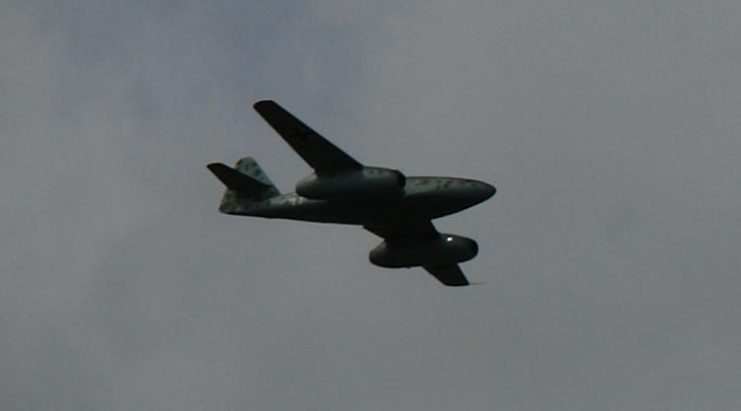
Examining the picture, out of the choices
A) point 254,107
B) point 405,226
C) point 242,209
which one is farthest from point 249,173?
point 254,107

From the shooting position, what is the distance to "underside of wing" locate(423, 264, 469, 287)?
62562mm

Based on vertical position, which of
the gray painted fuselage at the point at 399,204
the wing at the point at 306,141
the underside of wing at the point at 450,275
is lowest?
the underside of wing at the point at 450,275

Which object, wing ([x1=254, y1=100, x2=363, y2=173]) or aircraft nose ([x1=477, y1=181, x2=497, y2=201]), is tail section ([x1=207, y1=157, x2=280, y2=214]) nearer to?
wing ([x1=254, y1=100, x2=363, y2=173])

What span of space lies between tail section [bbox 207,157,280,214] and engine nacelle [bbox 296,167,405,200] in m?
5.65

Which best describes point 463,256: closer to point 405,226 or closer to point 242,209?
point 405,226

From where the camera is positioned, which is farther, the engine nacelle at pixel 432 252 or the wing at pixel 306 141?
the engine nacelle at pixel 432 252

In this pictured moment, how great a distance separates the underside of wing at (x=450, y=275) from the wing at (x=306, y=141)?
31.3 feet

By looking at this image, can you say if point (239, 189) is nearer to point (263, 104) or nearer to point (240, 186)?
point (240, 186)

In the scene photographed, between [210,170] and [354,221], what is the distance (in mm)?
5227

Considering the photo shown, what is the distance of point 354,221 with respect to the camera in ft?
189

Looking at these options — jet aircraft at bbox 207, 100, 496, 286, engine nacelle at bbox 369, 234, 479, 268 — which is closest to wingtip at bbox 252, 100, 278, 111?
jet aircraft at bbox 207, 100, 496, 286

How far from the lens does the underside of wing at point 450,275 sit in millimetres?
62562

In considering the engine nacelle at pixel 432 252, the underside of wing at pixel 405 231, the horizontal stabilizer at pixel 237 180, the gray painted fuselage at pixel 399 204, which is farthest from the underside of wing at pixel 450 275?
the horizontal stabilizer at pixel 237 180

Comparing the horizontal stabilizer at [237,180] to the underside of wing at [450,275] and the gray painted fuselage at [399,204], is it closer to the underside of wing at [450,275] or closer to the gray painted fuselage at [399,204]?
the gray painted fuselage at [399,204]
